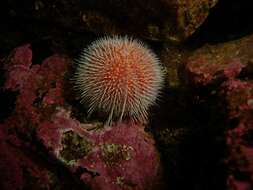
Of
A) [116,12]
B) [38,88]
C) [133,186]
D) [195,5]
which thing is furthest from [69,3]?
[133,186]

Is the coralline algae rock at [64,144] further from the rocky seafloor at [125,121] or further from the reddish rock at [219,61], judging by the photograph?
the reddish rock at [219,61]

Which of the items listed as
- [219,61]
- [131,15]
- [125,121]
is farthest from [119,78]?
[219,61]

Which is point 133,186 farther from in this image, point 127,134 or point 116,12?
point 116,12

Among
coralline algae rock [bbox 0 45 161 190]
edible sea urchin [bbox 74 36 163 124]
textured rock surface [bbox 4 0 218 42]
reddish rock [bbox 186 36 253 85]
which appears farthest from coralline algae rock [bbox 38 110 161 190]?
textured rock surface [bbox 4 0 218 42]

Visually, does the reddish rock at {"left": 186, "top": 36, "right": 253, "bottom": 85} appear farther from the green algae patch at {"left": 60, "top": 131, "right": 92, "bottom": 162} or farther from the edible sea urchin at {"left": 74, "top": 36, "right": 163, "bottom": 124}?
the green algae patch at {"left": 60, "top": 131, "right": 92, "bottom": 162}


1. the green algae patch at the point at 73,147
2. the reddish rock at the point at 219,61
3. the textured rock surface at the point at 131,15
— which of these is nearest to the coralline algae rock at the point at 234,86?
the reddish rock at the point at 219,61

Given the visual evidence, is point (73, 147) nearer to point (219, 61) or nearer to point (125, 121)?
point (125, 121)
